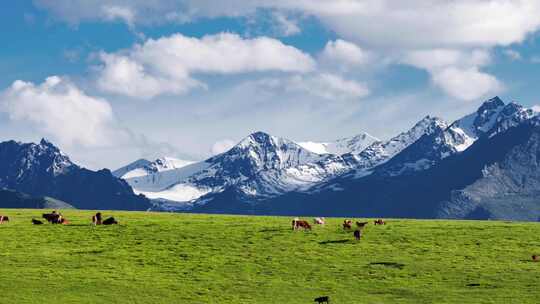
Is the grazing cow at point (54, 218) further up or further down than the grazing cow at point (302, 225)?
further up

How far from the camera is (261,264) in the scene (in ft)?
216

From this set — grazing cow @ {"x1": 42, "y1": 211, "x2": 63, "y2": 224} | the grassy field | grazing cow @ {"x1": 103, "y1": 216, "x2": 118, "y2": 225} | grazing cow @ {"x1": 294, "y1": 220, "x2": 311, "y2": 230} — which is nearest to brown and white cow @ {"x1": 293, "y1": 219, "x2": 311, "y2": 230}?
grazing cow @ {"x1": 294, "y1": 220, "x2": 311, "y2": 230}

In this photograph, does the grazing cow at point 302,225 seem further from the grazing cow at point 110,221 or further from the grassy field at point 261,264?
the grazing cow at point 110,221

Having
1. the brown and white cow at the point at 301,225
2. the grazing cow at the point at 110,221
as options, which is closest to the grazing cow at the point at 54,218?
the grazing cow at the point at 110,221

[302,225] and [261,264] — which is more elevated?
[302,225]

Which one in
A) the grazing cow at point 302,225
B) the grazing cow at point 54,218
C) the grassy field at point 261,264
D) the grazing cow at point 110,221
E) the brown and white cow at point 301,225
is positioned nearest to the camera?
the grassy field at point 261,264

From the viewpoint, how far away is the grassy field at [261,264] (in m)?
56.4

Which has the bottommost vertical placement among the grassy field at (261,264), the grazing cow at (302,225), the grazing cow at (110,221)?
the grassy field at (261,264)

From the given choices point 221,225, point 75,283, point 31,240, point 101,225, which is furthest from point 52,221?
point 75,283

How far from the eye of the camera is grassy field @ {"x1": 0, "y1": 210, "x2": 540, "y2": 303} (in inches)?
2222

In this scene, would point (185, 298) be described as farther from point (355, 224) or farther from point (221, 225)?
point (355, 224)

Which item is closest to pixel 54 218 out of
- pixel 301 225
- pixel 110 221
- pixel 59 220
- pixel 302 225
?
pixel 59 220

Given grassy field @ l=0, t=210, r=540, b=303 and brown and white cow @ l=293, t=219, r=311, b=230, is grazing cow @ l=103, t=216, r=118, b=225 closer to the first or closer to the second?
grassy field @ l=0, t=210, r=540, b=303

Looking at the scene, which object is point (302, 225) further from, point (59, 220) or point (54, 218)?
point (54, 218)
